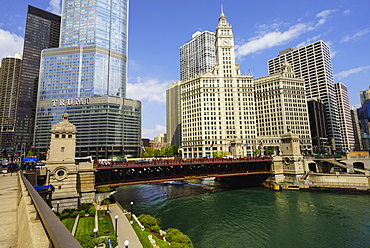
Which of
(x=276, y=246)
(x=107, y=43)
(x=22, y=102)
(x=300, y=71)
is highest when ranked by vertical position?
(x=107, y=43)

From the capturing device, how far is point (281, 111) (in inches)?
5276

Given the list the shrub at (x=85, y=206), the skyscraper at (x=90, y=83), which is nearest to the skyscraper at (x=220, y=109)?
the skyscraper at (x=90, y=83)

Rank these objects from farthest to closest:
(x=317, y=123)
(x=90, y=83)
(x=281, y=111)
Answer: (x=317, y=123)
(x=90, y=83)
(x=281, y=111)

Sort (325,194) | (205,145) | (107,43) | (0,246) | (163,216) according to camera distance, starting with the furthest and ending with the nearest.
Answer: (107,43) < (205,145) < (325,194) < (163,216) < (0,246)

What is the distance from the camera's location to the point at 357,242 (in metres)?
29.1

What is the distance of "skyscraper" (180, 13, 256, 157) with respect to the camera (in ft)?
414

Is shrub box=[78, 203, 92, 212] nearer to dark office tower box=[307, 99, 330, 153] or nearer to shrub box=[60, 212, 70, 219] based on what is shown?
shrub box=[60, 212, 70, 219]

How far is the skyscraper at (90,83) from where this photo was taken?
145 metres

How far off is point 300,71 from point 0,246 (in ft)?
741

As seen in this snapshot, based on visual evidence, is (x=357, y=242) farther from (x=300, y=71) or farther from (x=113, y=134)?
(x=300, y=71)

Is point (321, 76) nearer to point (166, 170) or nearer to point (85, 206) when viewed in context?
point (166, 170)

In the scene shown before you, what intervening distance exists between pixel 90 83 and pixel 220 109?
10035 centimetres

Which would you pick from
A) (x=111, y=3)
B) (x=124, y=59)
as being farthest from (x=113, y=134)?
(x=111, y=3)

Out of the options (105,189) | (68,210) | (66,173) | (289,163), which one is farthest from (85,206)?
(289,163)
